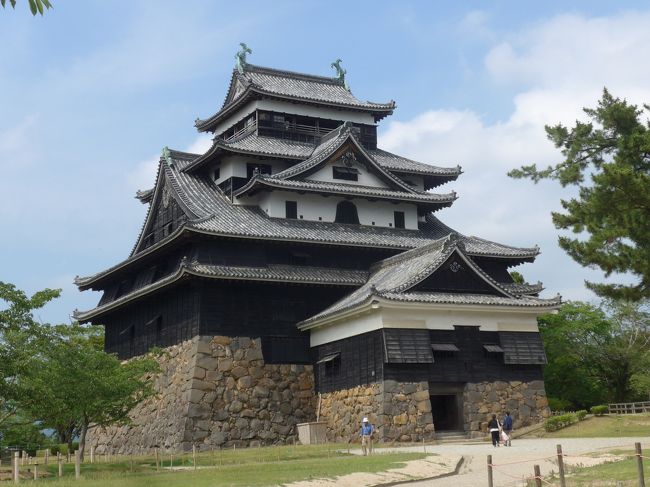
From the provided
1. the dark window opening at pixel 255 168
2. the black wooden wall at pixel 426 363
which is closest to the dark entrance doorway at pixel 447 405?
the black wooden wall at pixel 426 363

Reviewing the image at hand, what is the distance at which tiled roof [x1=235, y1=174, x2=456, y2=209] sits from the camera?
1505 inches

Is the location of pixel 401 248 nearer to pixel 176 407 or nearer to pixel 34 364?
pixel 176 407

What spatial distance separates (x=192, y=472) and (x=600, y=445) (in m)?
13.3

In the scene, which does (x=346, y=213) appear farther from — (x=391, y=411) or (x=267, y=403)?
(x=391, y=411)

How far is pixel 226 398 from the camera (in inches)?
1324

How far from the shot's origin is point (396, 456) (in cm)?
2389

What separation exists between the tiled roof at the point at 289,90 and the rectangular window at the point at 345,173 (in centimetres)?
768

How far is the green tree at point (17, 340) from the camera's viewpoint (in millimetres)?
22875

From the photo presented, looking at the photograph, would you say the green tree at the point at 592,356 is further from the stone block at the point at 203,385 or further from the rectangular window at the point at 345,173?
the stone block at the point at 203,385

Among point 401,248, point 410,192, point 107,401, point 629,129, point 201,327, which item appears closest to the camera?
point 629,129

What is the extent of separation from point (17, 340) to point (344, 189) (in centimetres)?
1919

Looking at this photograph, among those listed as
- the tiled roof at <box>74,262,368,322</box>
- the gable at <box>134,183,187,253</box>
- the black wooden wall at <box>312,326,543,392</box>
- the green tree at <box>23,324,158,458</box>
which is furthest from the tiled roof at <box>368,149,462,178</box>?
the green tree at <box>23,324,158,458</box>

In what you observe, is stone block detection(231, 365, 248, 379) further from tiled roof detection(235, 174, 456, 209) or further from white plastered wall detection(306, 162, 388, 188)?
white plastered wall detection(306, 162, 388, 188)

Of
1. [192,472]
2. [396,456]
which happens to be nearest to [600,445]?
[396,456]
